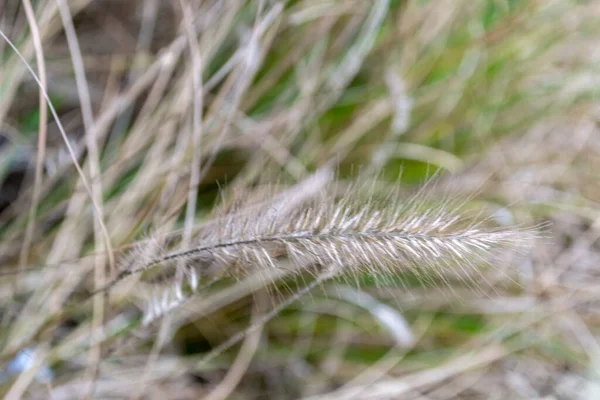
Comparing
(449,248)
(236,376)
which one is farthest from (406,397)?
(449,248)

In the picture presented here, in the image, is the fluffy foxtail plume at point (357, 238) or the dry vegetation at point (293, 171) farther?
the dry vegetation at point (293, 171)

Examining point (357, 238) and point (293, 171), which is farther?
point (293, 171)

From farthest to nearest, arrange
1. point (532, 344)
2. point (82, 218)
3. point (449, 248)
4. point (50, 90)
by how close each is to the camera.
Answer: point (532, 344) < point (50, 90) < point (82, 218) < point (449, 248)

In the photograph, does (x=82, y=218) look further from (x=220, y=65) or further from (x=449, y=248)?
(x=449, y=248)

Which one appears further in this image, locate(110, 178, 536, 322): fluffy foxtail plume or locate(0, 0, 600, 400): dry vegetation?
locate(0, 0, 600, 400): dry vegetation
